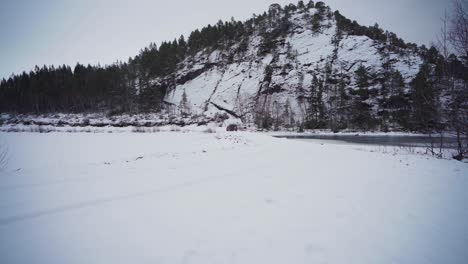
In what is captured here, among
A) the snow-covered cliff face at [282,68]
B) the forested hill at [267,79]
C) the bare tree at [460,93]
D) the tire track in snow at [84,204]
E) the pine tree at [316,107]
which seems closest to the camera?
the tire track in snow at [84,204]

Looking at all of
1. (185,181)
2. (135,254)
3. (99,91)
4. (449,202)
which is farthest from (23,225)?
(99,91)

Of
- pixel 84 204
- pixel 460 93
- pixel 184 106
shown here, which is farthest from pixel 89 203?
pixel 184 106

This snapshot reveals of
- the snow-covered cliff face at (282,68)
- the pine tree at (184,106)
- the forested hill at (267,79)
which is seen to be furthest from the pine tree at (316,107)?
the pine tree at (184,106)

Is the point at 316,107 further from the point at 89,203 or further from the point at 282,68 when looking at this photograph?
the point at 89,203

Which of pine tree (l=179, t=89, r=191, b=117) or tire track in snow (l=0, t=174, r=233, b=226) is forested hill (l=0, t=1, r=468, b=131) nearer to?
pine tree (l=179, t=89, r=191, b=117)

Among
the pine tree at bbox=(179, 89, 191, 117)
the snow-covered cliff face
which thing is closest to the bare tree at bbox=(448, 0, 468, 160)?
the snow-covered cliff face

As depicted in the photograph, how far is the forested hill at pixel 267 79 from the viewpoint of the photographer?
179ft

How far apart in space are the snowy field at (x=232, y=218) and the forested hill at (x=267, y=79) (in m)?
49.5

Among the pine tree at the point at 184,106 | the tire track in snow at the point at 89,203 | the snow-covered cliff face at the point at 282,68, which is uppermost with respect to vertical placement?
the snow-covered cliff face at the point at 282,68

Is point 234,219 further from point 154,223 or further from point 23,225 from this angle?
point 23,225

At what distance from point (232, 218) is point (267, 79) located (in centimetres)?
6968

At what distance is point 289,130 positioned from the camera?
51594mm

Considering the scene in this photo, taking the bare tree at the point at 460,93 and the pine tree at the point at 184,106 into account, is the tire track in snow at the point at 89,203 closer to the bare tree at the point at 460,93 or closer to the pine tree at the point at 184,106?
the bare tree at the point at 460,93

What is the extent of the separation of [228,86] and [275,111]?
2116cm
